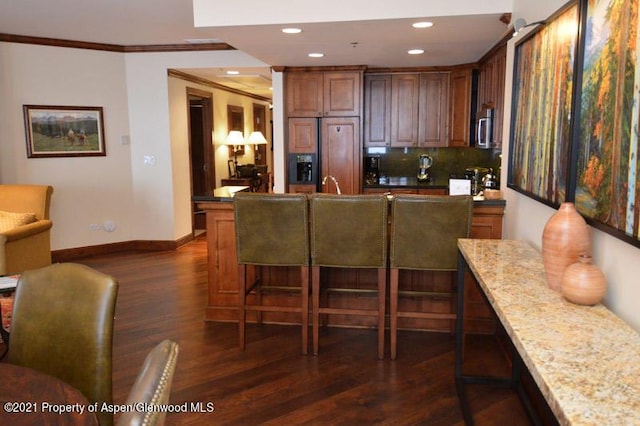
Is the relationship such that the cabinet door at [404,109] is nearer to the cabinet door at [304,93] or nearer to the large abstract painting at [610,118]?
the cabinet door at [304,93]

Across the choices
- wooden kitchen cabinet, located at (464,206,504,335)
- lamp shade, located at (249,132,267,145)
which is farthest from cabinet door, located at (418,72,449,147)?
lamp shade, located at (249,132,267,145)

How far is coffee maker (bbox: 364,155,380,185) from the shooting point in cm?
641

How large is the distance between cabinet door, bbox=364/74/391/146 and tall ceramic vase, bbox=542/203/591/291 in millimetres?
4382

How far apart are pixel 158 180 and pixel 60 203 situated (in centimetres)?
113

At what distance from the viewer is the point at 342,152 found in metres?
5.96

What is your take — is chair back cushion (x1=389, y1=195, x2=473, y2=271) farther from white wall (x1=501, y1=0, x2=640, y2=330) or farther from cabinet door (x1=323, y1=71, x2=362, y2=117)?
cabinet door (x1=323, y1=71, x2=362, y2=117)

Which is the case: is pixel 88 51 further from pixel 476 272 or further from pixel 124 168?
pixel 476 272

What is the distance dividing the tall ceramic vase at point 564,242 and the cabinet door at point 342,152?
161 inches

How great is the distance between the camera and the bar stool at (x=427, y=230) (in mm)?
3039

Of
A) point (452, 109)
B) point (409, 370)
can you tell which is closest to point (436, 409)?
point (409, 370)

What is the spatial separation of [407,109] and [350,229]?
11.1 feet

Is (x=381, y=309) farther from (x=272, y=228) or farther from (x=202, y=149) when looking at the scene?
(x=202, y=149)

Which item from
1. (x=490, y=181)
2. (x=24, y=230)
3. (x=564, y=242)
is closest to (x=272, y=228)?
(x=564, y=242)

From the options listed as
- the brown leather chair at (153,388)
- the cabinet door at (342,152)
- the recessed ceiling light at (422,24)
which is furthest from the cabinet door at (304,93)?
the brown leather chair at (153,388)
